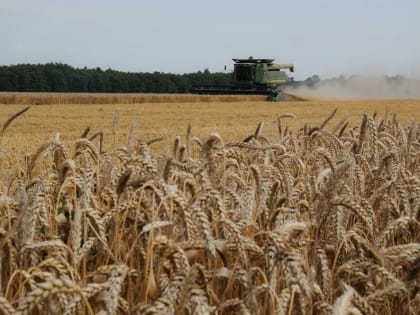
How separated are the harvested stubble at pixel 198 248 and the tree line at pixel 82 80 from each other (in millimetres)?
58922

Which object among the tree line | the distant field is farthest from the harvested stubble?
the tree line

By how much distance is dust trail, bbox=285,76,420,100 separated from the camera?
51.7 meters

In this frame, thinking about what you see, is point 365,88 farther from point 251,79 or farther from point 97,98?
point 97,98

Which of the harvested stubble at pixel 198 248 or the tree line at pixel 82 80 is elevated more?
the harvested stubble at pixel 198 248

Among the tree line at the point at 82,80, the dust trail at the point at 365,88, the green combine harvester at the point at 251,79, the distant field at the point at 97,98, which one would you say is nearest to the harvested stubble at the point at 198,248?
the distant field at the point at 97,98

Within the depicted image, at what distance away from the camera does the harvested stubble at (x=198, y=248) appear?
1679 millimetres

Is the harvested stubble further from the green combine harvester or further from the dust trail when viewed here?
the dust trail

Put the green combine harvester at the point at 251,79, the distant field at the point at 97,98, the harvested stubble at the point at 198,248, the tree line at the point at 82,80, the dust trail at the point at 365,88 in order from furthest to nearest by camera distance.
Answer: the tree line at the point at 82,80
the dust trail at the point at 365,88
the green combine harvester at the point at 251,79
the distant field at the point at 97,98
the harvested stubble at the point at 198,248

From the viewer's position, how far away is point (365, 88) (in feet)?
178

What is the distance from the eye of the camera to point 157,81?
213 feet

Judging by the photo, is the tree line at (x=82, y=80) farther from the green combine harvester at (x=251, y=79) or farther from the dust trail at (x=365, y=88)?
the green combine harvester at (x=251, y=79)

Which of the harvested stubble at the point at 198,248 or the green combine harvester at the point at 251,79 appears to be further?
the green combine harvester at the point at 251,79

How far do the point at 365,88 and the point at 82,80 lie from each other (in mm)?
25506

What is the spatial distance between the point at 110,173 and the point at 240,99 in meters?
33.0
